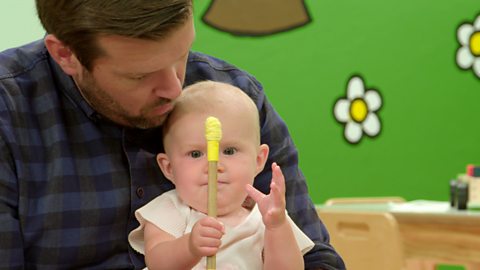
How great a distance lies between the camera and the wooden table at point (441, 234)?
355 centimetres

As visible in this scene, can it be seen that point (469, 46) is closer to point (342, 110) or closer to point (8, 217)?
point (342, 110)

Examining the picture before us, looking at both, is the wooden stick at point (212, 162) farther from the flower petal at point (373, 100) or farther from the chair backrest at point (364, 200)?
the flower petal at point (373, 100)

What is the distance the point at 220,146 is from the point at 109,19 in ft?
1.08

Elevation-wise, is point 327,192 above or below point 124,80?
below

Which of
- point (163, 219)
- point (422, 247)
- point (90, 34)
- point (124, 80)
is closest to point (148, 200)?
point (163, 219)

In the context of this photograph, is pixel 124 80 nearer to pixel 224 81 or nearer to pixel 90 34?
pixel 90 34

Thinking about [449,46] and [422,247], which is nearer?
[422,247]

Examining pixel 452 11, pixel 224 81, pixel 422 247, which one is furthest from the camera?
pixel 452 11

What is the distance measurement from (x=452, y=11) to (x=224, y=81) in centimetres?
345

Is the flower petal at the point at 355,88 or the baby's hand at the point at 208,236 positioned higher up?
the baby's hand at the point at 208,236

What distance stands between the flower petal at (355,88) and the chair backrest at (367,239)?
5.09 ft

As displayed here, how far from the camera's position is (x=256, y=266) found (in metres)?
1.49

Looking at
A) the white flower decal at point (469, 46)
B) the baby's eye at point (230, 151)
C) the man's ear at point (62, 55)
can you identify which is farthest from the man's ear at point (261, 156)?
the white flower decal at point (469, 46)

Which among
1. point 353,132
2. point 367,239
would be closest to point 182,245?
point 367,239
